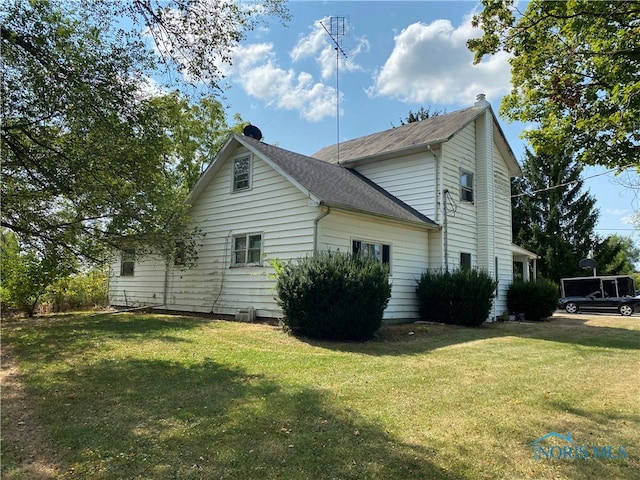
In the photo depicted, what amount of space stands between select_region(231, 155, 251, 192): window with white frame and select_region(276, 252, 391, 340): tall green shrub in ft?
15.9

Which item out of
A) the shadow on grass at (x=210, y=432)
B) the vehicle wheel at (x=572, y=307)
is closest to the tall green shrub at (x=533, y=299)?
the vehicle wheel at (x=572, y=307)

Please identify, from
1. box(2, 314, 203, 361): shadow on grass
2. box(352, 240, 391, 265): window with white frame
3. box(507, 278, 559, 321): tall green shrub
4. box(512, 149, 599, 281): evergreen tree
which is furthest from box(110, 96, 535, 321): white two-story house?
box(512, 149, 599, 281): evergreen tree

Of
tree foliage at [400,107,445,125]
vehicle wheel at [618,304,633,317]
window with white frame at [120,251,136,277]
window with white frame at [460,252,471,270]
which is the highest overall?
tree foliage at [400,107,445,125]

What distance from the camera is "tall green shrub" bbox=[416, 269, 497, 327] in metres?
12.9

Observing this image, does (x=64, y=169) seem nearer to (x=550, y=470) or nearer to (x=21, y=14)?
(x=21, y=14)

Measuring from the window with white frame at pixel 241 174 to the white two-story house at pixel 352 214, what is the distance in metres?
0.04

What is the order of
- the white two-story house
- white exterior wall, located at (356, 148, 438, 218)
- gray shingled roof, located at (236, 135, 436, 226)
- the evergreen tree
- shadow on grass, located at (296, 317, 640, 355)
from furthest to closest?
the evergreen tree, white exterior wall, located at (356, 148, 438, 218), the white two-story house, gray shingled roof, located at (236, 135, 436, 226), shadow on grass, located at (296, 317, 640, 355)

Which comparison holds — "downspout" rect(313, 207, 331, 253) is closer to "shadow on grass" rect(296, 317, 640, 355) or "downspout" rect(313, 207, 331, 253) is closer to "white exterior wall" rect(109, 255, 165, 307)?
"shadow on grass" rect(296, 317, 640, 355)

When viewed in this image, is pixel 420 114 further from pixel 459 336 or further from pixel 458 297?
pixel 459 336

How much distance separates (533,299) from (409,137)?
798cm

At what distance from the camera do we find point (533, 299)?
53.5 feet

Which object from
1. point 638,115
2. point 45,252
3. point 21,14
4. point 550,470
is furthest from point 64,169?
point 638,115

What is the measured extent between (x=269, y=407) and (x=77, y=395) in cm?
238

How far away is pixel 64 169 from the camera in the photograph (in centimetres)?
747
